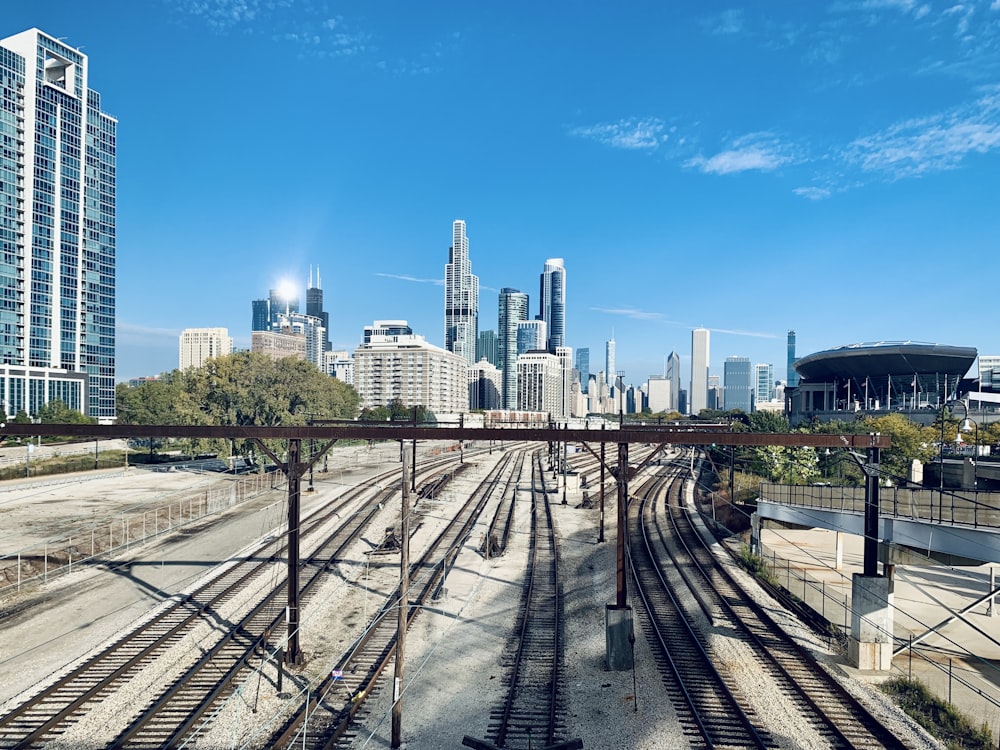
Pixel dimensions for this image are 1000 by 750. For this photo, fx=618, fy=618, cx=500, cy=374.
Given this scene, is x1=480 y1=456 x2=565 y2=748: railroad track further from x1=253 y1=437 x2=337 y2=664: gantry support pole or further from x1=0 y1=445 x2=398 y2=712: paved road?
Result: x1=0 y1=445 x2=398 y2=712: paved road

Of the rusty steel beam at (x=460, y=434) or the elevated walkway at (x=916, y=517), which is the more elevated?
the rusty steel beam at (x=460, y=434)

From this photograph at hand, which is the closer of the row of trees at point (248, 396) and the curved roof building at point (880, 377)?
the row of trees at point (248, 396)

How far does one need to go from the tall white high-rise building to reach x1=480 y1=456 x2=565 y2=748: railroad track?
117 m

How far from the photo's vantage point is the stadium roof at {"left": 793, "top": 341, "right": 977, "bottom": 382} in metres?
117

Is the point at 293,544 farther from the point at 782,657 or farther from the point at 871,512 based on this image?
the point at 871,512

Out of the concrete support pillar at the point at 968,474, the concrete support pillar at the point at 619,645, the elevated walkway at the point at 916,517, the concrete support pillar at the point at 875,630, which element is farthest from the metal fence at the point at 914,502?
the concrete support pillar at the point at 968,474

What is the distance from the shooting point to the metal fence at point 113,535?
30.2m

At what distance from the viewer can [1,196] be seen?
357 feet

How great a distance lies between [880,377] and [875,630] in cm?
12659

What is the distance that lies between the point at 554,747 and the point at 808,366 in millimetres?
141213

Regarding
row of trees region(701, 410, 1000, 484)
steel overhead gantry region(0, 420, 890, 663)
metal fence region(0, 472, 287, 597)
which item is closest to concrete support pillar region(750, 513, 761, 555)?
row of trees region(701, 410, 1000, 484)

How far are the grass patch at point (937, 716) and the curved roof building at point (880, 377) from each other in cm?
11226

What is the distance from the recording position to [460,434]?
64.7ft

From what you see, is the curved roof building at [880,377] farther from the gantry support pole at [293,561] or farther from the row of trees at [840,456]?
the gantry support pole at [293,561]
